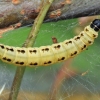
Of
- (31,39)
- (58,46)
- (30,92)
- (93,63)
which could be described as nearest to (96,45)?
(93,63)

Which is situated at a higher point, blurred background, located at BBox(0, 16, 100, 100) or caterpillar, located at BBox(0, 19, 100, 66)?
caterpillar, located at BBox(0, 19, 100, 66)

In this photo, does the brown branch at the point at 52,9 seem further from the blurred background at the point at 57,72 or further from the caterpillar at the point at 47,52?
the blurred background at the point at 57,72

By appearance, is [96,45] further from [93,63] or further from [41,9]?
[41,9]

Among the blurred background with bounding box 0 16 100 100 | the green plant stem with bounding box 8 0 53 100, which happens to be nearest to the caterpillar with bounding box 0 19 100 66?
the green plant stem with bounding box 8 0 53 100

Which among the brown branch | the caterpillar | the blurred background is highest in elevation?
the brown branch

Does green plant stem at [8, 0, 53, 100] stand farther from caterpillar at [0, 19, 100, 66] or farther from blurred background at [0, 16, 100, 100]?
blurred background at [0, 16, 100, 100]

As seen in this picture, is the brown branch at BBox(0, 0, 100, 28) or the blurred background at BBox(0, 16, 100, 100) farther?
the blurred background at BBox(0, 16, 100, 100)

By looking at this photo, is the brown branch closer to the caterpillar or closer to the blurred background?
the caterpillar

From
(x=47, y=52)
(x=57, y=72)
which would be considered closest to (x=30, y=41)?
(x=47, y=52)
